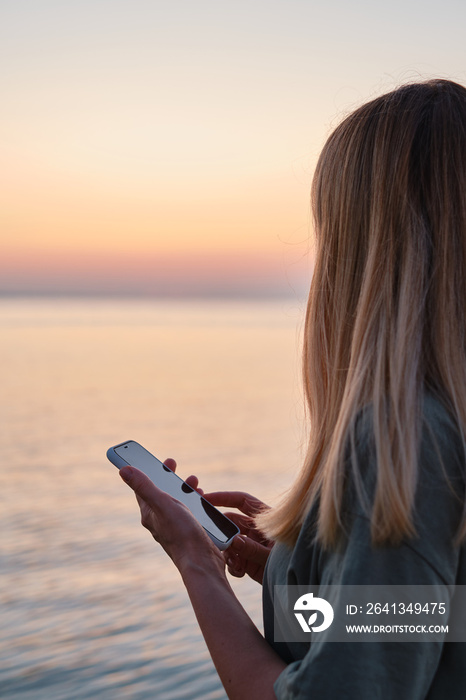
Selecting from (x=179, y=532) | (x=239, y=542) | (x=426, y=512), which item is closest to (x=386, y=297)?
(x=426, y=512)

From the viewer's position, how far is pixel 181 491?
6.66 ft

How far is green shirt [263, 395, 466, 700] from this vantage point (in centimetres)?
104

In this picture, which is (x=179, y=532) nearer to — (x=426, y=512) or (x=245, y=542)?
(x=245, y=542)

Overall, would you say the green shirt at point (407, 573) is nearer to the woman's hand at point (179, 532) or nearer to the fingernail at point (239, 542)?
the woman's hand at point (179, 532)

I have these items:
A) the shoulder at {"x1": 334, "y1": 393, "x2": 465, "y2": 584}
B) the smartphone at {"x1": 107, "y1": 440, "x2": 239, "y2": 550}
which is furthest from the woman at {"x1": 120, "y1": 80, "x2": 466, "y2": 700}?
the smartphone at {"x1": 107, "y1": 440, "x2": 239, "y2": 550}

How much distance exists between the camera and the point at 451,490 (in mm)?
1063

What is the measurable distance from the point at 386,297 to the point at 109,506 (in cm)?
566

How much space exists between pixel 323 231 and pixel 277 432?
27.7ft

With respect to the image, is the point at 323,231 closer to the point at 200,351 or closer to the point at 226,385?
the point at 226,385

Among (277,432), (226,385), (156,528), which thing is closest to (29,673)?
(156,528)

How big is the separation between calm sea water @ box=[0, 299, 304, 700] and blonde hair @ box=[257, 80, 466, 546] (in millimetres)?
564

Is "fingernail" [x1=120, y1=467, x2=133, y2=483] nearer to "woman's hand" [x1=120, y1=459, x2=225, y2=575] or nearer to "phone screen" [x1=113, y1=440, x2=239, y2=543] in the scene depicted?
"woman's hand" [x1=120, y1=459, x2=225, y2=575]

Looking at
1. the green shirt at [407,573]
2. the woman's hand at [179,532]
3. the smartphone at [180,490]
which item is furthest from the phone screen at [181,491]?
the green shirt at [407,573]

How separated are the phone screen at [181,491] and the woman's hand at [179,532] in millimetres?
315
